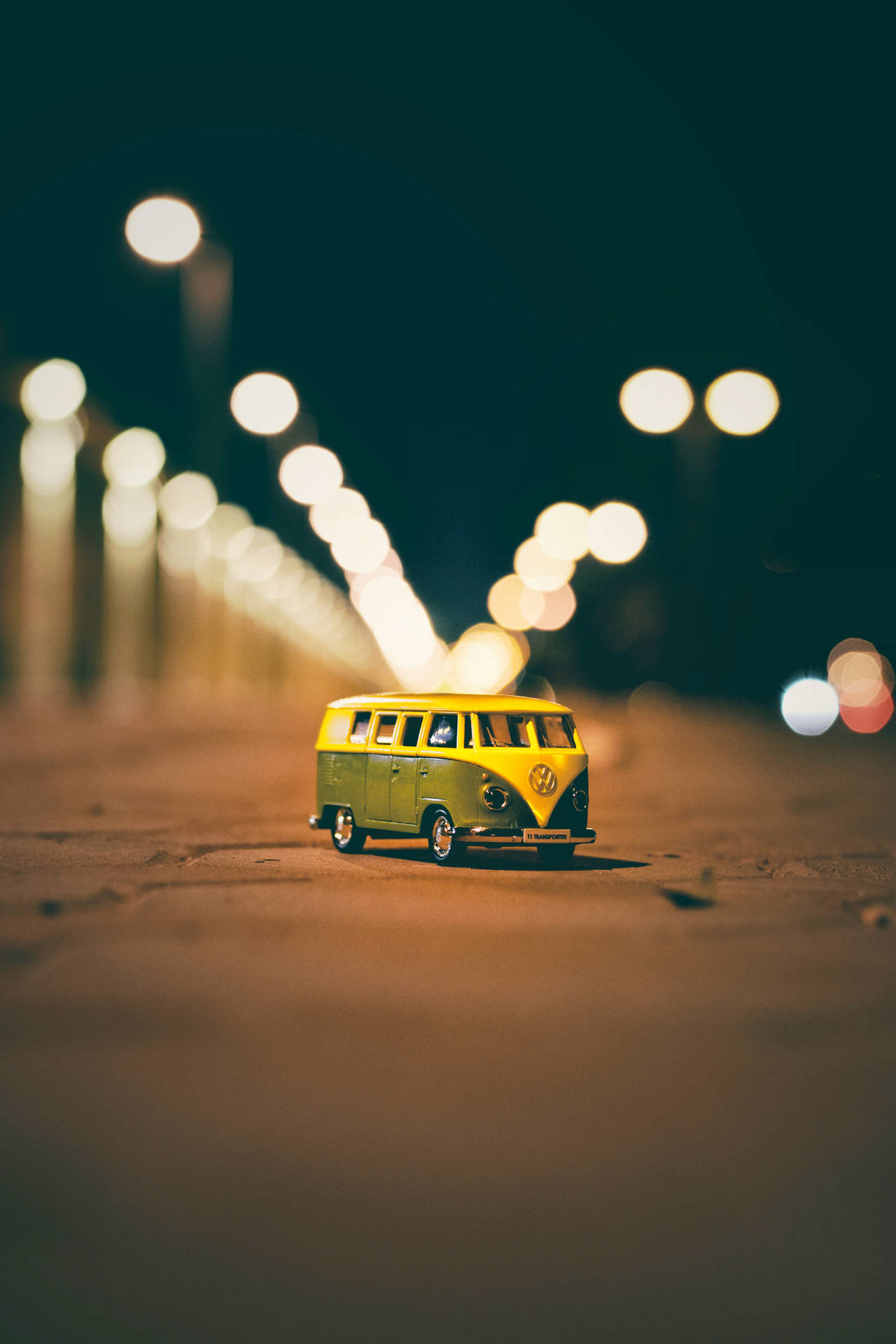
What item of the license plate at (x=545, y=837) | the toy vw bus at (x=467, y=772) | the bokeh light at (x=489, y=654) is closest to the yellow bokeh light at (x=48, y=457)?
the toy vw bus at (x=467, y=772)

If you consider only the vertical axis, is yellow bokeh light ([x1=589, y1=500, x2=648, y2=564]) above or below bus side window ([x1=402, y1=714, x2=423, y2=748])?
above

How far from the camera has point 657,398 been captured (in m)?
32.2

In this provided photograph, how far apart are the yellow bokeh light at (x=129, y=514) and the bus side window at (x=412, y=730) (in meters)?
44.6

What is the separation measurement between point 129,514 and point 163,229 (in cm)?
3288

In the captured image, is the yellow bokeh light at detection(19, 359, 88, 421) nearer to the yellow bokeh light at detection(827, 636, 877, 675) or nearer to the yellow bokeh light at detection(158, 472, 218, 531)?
the yellow bokeh light at detection(158, 472, 218, 531)

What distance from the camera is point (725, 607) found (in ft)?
228

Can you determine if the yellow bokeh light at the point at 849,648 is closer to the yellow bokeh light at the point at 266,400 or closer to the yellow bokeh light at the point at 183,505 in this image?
the yellow bokeh light at the point at 183,505

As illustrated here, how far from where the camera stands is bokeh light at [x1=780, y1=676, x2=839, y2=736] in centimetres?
6050

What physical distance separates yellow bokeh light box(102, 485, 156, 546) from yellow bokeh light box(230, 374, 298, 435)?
20.6m

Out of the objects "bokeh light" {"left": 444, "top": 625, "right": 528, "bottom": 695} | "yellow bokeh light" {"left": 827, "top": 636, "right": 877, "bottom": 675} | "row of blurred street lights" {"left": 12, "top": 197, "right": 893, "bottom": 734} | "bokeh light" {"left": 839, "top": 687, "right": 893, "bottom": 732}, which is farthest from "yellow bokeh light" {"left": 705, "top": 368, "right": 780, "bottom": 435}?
"bokeh light" {"left": 444, "top": 625, "right": 528, "bottom": 695}

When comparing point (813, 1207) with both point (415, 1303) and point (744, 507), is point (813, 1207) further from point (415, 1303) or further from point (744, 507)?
point (744, 507)

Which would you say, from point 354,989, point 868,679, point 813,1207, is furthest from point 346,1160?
point 868,679

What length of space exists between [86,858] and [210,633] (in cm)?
5662

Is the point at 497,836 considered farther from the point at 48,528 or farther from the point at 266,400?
the point at 48,528
